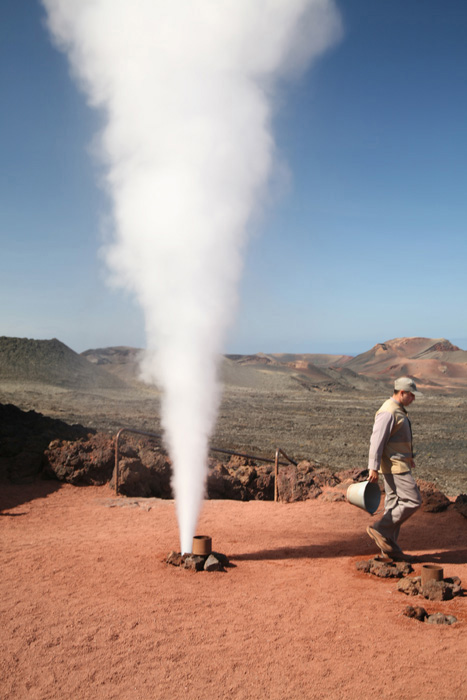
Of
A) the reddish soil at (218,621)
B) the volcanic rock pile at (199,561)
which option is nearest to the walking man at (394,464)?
the reddish soil at (218,621)

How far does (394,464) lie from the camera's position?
17.5 feet

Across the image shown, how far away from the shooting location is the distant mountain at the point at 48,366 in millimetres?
47688

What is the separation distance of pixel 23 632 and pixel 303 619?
2.08 metres

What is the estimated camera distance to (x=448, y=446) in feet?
75.2

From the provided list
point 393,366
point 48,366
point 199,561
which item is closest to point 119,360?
point 48,366

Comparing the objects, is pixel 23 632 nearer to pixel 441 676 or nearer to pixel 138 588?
pixel 138 588

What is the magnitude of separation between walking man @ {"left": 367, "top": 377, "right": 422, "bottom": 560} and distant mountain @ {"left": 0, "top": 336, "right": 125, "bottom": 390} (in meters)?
44.0

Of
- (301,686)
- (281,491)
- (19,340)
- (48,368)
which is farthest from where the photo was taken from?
(19,340)

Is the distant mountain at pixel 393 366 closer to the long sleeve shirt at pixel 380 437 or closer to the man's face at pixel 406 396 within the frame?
the man's face at pixel 406 396

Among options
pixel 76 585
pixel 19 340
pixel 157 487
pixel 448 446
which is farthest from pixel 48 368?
pixel 76 585

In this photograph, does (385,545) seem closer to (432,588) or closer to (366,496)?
(366,496)

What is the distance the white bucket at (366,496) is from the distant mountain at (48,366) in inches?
1724

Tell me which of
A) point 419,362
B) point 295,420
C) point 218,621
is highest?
point 419,362

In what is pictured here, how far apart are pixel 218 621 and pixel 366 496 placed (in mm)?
2144
